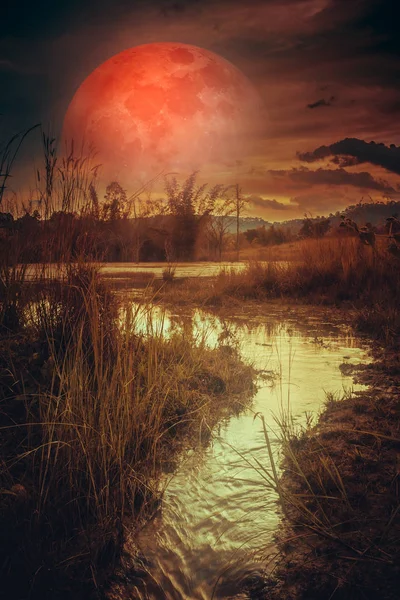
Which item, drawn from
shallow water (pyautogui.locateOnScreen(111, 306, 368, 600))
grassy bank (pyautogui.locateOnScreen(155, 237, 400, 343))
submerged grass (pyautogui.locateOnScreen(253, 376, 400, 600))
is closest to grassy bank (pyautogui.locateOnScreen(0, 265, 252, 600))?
shallow water (pyautogui.locateOnScreen(111, 306, 368, 600))

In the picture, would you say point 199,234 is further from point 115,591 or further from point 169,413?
point 115,591

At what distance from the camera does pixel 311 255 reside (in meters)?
11.1

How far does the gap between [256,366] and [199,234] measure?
1571 cm

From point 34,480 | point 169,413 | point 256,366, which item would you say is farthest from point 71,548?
point 256,366

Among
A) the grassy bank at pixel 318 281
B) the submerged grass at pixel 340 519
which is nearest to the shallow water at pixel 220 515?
the submerged grass at pixel 340 519

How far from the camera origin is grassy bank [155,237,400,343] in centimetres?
937

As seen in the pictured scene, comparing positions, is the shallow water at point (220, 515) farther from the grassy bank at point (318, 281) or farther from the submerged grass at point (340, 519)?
the grassy bank at point (318, 281)

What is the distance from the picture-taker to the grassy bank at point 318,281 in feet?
30.7

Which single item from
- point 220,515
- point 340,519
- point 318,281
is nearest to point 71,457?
point 220,515

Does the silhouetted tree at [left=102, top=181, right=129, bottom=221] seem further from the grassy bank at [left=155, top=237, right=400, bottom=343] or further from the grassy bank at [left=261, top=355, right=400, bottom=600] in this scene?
the grassy bank at [left=155, top=237, right=400, bottom=343]

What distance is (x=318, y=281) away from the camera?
34.2 ft

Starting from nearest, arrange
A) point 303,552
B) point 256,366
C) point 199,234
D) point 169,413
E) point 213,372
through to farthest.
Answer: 1. point 303,552
2. point 169,413
3. point 213,372
4. point 256,366
5. point 199,234

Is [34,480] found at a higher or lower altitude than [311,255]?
lower

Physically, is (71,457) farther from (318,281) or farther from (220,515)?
(318,281)
